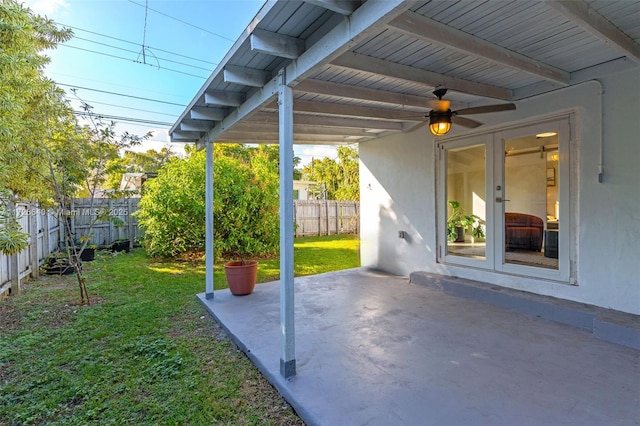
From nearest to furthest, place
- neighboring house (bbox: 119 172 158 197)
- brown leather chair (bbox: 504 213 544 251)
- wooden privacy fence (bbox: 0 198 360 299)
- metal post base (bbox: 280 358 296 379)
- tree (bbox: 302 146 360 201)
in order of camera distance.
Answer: metal post base (bbox: 280 358 296 379) < brown leather chair (bbox: 504 213 544 251) < wooden privacy fence (bbox: 0 198 360 299) < neighboring house (bbox: 119 172 158 197) < tree (bbox: 302 146 360 201)

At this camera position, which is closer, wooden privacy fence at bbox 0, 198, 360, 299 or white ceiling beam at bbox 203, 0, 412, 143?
white ceiling beam at bbox 203, 0, 412, 143

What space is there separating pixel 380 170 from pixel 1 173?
5309 mm

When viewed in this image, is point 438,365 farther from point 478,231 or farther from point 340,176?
point 340,176

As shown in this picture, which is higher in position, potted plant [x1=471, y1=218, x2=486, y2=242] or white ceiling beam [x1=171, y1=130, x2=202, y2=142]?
white ceiling beam [x1=171, y1=130, x2=202, y2=142]

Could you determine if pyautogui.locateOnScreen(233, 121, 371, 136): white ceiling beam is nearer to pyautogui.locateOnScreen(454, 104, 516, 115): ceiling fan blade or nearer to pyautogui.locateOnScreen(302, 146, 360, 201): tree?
pyautogui.locateOnScreen(454, 104, 516, 115): ceiling fan blade

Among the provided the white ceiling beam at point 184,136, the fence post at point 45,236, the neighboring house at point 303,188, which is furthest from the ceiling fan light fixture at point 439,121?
the neighboring house at point 303,188

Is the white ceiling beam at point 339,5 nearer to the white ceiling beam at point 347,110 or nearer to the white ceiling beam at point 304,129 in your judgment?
the white ceiling beam at point 347,110

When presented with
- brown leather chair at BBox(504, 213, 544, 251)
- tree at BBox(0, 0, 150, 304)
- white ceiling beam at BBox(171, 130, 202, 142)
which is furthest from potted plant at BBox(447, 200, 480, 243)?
tree at BBox(0, 0, 150, 304)

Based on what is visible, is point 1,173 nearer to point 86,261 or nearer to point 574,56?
point 86,261

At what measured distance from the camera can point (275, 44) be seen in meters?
2.26

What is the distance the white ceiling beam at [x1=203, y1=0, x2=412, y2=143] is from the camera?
1660 mm

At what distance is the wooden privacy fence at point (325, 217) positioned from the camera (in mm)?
12766

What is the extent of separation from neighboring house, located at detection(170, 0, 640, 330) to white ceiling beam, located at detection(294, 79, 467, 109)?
0.02 m

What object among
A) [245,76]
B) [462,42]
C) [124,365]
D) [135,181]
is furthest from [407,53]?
[135,181]
